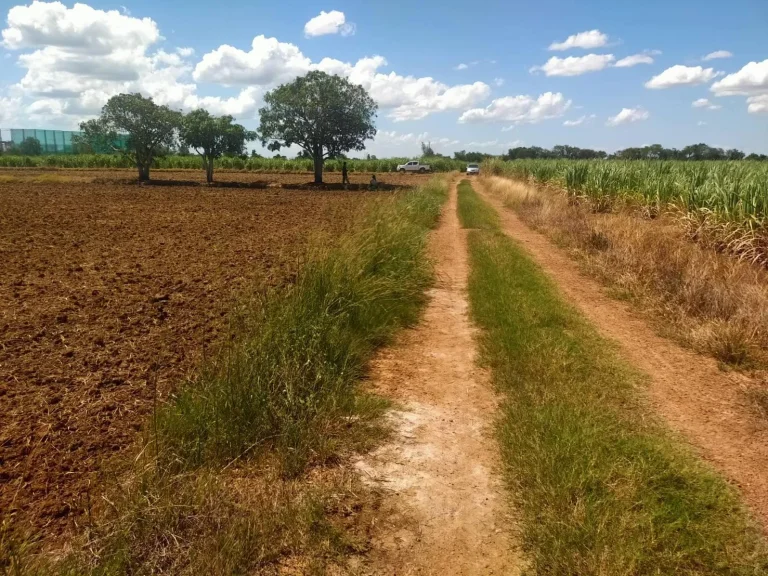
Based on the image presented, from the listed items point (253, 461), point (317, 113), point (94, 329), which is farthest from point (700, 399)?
point (317, 113)

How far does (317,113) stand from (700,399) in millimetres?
37931

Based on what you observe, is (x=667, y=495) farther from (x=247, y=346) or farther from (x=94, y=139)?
(x=94, y=139)

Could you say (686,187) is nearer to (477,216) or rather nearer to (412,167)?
(477,216)

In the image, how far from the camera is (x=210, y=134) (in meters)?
43.5

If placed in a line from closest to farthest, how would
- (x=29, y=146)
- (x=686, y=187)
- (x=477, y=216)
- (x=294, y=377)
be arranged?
(x=294, y=377) < (x=686, y=187) < (x=477, y=216) < (x=29, y=146)

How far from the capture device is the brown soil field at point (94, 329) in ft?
13.2

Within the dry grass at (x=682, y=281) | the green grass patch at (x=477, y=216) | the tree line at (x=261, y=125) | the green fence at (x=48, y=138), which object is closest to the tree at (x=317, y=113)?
the tree line at (x=261, y=125)

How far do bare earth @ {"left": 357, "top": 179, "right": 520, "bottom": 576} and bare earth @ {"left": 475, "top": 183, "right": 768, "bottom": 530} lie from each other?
171 centimetres

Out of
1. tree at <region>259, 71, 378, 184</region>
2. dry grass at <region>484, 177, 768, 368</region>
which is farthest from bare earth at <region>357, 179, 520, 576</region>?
tree at <region>259, 71, 378, 184</region>

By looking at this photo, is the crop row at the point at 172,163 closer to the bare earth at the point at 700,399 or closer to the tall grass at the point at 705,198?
the tall grass at the point at 705,198

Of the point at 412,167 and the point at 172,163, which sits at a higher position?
the point at 412,167

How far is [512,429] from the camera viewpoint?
15.8ft

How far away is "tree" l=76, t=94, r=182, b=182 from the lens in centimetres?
4259

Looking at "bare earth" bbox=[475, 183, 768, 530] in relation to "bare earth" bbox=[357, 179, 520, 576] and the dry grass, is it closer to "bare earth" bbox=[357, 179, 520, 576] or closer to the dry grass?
the dry grass
